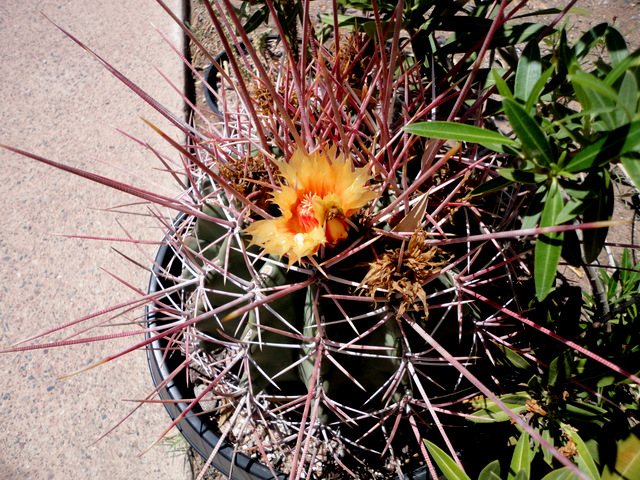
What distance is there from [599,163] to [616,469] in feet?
1.52

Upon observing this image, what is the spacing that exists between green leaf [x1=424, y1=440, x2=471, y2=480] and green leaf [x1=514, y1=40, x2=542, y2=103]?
47 centimetres

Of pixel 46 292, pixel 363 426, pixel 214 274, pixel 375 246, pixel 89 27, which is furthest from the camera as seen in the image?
pixel 89 27

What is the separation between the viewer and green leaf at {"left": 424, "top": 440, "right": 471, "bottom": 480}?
61 cm

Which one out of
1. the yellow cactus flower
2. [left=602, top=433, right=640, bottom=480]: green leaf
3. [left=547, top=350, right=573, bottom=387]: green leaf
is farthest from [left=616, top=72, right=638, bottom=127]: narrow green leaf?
[left=602, top=433, right=640, bottom=480]: green leaf

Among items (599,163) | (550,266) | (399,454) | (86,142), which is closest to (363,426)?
(399,454)

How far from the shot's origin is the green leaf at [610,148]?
1.36 feet

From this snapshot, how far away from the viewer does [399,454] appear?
85cm

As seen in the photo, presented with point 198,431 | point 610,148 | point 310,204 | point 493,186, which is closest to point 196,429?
point 198,431

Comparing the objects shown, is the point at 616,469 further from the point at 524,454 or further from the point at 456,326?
the point at 456,326

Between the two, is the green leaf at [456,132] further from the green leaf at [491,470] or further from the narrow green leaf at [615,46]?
the green leaf at [491,470]

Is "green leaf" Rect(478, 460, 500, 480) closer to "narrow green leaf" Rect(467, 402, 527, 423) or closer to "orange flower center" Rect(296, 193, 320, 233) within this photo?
"narrow green leaf" Rect(467, 402, 527, 423)

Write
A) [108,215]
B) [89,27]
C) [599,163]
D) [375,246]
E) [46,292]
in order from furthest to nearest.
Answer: [89,27]
[108,215]
[46,292]
[375,246]
[599,163]

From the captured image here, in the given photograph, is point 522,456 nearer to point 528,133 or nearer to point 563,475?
point 563,475

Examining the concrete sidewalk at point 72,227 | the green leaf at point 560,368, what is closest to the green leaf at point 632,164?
the green leaf at point 560,368
